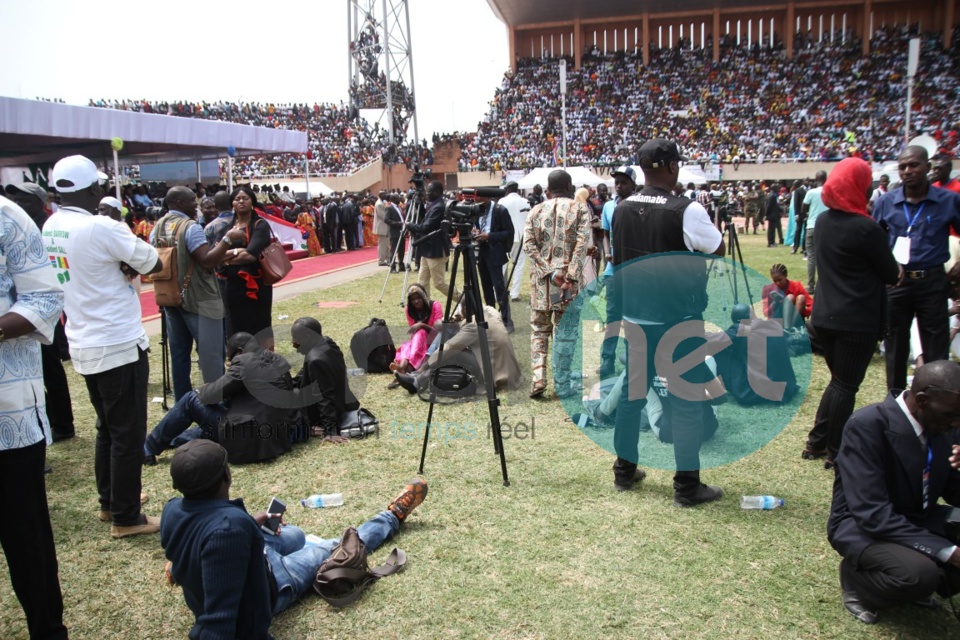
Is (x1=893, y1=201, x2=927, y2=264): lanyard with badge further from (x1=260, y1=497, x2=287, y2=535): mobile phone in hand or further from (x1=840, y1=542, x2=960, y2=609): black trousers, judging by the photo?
(x1=260, y1=497, x2=287, y2=535): mobile phone in hand

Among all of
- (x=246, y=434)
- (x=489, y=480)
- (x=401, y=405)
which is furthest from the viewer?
(x=401, y=405)

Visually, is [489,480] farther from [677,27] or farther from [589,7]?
[677,27]

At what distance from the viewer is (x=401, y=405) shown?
19.0ft

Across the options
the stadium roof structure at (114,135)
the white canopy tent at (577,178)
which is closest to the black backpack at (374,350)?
the stadium roof structure at (114,135)

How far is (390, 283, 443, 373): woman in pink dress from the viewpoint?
6.41 meters

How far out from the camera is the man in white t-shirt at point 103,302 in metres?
3.36

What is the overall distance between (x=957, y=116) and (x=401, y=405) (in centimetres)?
3710

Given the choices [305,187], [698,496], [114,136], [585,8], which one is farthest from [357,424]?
[585,8]

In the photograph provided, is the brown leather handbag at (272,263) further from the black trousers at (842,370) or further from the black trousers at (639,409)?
the black trousers at (842,370)

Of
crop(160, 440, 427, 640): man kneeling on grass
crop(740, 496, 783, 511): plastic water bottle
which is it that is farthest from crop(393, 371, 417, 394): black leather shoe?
crop(160, 440, 427, 640): man kneeling on grass

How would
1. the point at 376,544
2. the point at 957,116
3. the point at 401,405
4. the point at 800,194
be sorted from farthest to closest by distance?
the point at 957,116 → the point at 800,194 → the point at 401,405 → the point at 376,544

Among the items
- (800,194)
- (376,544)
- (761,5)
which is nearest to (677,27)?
(761,5)

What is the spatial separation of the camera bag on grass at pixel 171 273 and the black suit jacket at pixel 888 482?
4197 millimetres

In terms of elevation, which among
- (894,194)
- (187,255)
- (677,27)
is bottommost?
(187,255)
